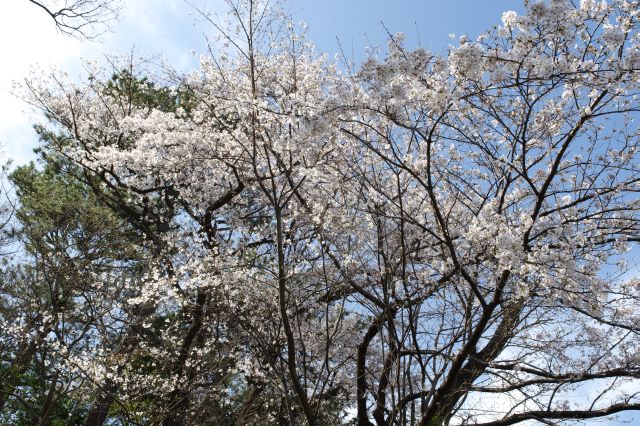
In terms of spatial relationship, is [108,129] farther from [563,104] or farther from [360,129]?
[563,104]

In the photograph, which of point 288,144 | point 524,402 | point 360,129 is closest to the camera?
point 524,402

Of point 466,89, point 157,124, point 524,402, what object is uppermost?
point 157,124

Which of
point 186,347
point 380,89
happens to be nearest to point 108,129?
point 186,347

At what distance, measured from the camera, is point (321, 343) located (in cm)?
777

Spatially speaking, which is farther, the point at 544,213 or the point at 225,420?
the point at 225,420

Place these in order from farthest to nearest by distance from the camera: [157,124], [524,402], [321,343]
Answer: [157,124] → [321,343] → [524,402]

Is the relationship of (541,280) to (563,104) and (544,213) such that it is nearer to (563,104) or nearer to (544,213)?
(544,213)

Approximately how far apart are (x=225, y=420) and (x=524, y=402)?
4837 mm

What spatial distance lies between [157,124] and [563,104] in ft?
20.9

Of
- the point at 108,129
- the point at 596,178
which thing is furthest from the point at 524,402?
the point at 108,129

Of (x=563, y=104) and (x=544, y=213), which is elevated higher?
(x=563, y=104)

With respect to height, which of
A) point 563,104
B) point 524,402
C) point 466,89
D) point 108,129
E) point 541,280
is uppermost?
point 108,129

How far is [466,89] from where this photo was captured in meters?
4.68

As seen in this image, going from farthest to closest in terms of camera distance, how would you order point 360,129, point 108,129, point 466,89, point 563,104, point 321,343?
point 108,129 < point 321,343 < point 360,129 < point 563,104 < point 466,89
